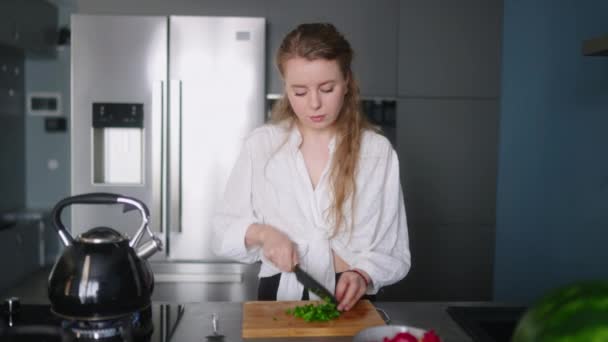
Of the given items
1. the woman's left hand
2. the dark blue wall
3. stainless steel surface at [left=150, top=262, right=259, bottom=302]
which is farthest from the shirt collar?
stainless steel surface at [left=150, top=262, right=259, bottom=302]

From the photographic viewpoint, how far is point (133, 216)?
2551mm

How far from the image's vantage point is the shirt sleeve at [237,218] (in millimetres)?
1353

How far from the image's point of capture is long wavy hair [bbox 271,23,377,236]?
1.30 meters

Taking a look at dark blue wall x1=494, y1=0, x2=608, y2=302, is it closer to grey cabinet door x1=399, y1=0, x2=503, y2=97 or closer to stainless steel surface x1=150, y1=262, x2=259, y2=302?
grey cabinet door x1=399, y1=0, x2=503, y2=97

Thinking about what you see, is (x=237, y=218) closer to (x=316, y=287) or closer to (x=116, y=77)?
(x=316, y=287)

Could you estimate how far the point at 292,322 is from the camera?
1093 millimetres

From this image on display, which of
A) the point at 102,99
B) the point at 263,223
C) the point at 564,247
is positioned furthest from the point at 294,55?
the point at 102,99

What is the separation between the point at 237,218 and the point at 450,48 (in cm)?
170

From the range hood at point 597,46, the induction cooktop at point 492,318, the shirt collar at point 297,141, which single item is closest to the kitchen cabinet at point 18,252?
the shirt collar at point 297,141

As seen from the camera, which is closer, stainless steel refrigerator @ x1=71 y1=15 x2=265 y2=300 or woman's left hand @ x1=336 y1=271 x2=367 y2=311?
woman's left hand @ x1=336 y1=271 x2=367 y2=311

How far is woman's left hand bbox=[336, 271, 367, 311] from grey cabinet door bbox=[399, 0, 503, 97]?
1.62 metres

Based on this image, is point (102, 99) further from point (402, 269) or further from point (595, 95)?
point (595, 95)

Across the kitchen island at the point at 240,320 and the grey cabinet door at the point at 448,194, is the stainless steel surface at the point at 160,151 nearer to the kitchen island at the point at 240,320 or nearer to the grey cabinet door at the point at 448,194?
the grey cabinet door at the point at 448,194

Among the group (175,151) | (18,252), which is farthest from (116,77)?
(18,252)
